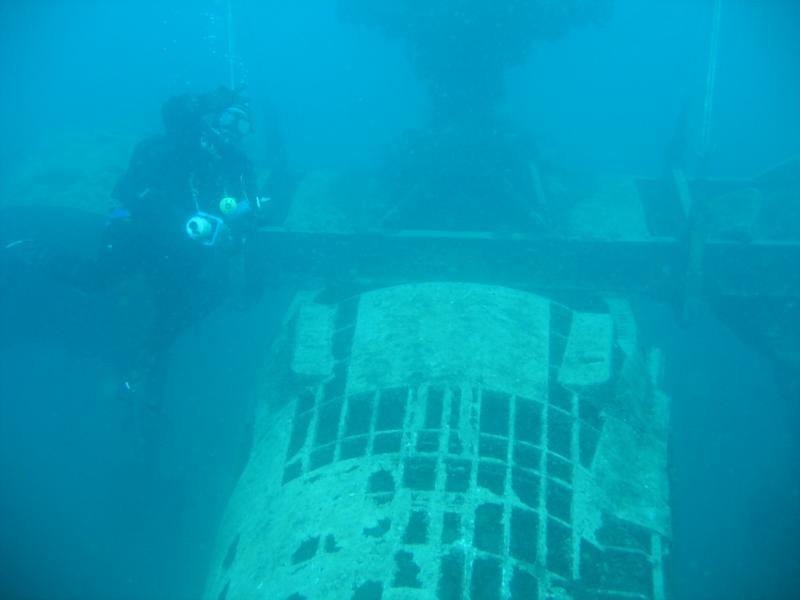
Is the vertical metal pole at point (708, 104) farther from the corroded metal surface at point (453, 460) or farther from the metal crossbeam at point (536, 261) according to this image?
the corroded metal surface at point (453, 460)

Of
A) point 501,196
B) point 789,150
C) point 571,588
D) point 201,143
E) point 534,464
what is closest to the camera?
point 571,588

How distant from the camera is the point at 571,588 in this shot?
361cm

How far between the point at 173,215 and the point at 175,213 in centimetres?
4

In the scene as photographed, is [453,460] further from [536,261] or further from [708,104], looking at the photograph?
[708,104]

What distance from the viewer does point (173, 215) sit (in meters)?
6.22

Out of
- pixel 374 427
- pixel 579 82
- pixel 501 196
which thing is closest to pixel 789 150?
pixel 579 82

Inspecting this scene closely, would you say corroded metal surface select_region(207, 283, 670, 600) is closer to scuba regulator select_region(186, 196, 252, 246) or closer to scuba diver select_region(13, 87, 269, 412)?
scuba regulator select_region(186, 196, 252, 246)

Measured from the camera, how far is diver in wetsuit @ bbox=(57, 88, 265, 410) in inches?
243

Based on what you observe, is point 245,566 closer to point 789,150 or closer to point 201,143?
point 201,143

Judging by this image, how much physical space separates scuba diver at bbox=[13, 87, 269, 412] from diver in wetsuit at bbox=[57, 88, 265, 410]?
0.01m

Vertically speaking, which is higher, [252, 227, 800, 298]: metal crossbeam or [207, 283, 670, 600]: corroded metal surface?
[252, 227, 800, 298]: metal crossbeam

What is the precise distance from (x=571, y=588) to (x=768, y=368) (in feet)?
30.0

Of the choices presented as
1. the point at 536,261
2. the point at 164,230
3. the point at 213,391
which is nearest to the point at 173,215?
the point at 164,230

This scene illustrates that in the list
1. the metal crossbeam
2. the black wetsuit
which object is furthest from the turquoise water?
the black wetsuit
